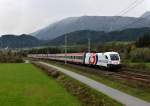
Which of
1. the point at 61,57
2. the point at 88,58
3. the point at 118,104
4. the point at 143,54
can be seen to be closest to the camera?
the point at 118,104

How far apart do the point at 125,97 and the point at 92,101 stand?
2231mm

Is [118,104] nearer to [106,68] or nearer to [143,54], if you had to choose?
[106,68]

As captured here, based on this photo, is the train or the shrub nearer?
the train

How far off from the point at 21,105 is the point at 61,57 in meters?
90.6

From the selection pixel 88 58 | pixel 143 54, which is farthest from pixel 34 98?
pixel 143 54

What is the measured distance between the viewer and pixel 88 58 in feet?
247

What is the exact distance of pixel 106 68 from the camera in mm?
59594

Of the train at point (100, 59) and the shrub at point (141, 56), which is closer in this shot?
the train at point (100, 59)

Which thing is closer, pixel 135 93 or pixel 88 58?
pixel 135 93

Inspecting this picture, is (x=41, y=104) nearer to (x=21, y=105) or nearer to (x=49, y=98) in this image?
(x=21, y=105)

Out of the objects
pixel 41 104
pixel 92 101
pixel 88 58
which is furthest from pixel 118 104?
pixel 88 58

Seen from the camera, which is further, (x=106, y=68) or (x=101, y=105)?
(x=106, y=68)

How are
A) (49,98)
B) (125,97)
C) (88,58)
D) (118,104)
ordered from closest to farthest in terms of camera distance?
1. (118,104)
2. (125,97)
3. (49,98)
4. (88,58)

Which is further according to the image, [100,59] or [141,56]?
[141,56]
